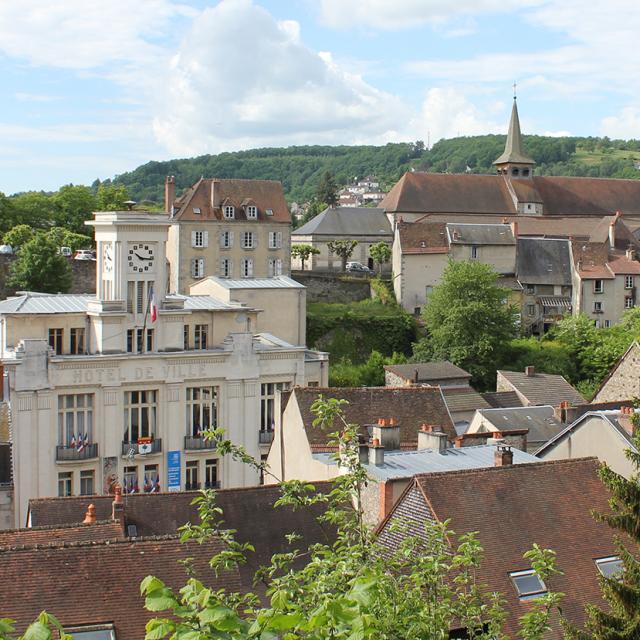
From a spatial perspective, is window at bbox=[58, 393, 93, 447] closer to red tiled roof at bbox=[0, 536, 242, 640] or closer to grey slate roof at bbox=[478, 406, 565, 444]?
grey slate roof at bbox=[478, 406, 565, 444]

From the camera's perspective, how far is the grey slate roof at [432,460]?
798 inches

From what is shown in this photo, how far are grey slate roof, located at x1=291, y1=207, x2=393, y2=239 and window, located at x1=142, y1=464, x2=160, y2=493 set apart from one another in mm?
41011

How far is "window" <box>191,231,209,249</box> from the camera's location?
56.0m

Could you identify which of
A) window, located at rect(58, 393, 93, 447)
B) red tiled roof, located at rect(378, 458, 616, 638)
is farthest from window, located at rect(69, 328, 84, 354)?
red tiled roof, located at rect(378, 458, 616, 638)

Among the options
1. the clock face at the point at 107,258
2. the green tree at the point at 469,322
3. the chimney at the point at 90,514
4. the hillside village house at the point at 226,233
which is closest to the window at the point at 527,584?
the chimney at the point at 90,514

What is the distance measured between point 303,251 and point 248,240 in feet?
32.7

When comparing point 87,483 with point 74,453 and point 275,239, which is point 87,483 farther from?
point 275,239

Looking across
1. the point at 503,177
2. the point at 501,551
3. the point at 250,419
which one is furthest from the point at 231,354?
Result: the point at 503,177

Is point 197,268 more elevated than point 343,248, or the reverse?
point 343,248

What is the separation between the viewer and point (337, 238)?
70.0m

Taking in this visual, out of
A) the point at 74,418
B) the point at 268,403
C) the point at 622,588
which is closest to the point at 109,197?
the point at 268,403

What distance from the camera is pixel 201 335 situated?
32.3 meters

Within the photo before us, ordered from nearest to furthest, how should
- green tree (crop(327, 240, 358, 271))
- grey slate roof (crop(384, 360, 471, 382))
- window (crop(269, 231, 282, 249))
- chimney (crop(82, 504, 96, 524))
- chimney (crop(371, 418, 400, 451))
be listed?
chimney (crop(82, 504, 96, 524)), chimney (crop(371, 418, 400, 451)), grey slate roof (crop(384, 360, 471, 382)), window (crop(269, 231, 282, 249)), green tree (crop(327, 240, 358, 271))

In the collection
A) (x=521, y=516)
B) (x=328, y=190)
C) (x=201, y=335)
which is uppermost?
(x=328, y=190)
